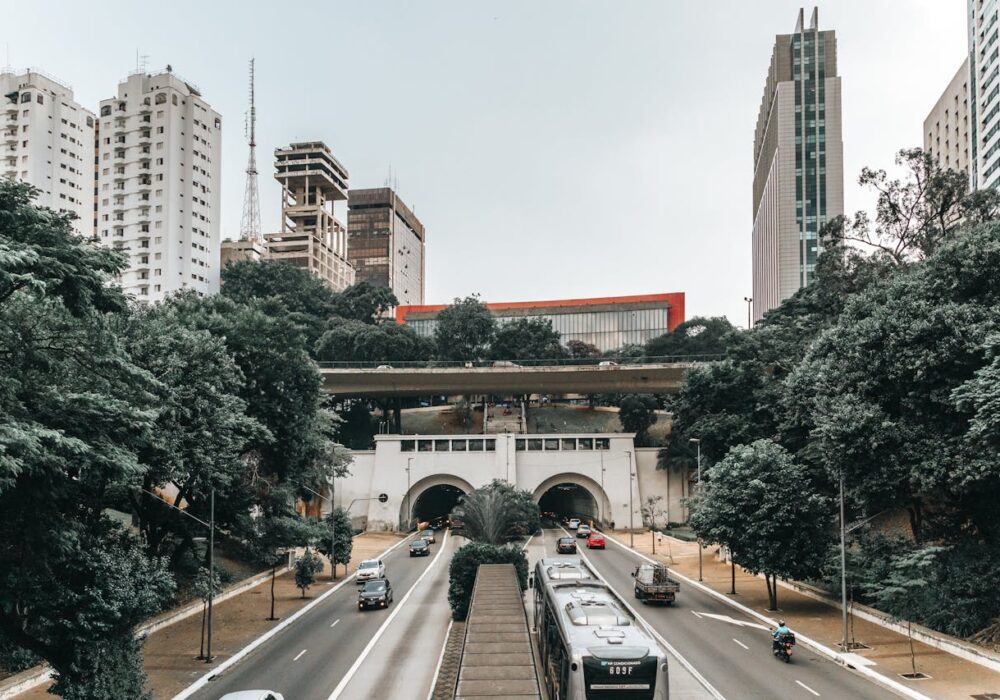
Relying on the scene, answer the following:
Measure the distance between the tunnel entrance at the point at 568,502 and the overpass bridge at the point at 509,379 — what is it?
1169 centimetres

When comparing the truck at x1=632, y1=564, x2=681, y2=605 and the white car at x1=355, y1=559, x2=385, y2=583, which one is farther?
the white car at x1=355, y1=559, x2=385, y2=583

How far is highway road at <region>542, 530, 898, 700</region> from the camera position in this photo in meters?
23.9

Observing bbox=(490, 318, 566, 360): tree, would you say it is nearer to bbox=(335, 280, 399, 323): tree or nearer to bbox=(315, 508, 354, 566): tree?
bbox=(335, 280, 399, 323): tree

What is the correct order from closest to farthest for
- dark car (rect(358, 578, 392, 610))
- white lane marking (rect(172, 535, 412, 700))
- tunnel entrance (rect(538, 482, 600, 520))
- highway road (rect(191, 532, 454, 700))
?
1. white lane marking (rect(172, 535, 412, 700))
2. highway road (rect(191, 532, 454, 700))
3. dark car (rect(358, 578, 392, 610))
4. tunnel entrance (rect(538, 482, 600, 520))

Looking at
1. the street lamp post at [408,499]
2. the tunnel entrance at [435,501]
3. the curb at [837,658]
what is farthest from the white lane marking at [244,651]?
the tunnel entrance at [435,501]

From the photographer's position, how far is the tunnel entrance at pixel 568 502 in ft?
303

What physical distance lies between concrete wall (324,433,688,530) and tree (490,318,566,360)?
36.6m

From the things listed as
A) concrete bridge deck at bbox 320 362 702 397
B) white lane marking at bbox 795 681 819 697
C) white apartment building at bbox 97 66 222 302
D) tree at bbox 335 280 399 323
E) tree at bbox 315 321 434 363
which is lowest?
white lane marking at bbox 795 681 819 697

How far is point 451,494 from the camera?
95750 mm

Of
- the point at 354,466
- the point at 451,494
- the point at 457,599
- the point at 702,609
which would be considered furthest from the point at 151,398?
the point at 451,494

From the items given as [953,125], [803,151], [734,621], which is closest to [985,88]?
[953,125]

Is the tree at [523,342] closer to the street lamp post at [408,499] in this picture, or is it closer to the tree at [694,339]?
the tree at [694,339]

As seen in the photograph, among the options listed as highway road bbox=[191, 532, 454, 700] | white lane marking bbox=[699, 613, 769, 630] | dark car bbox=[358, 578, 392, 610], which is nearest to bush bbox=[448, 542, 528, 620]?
highway road bbox=[191, 532, 454, 700]

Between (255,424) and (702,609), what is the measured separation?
72.9 feet
